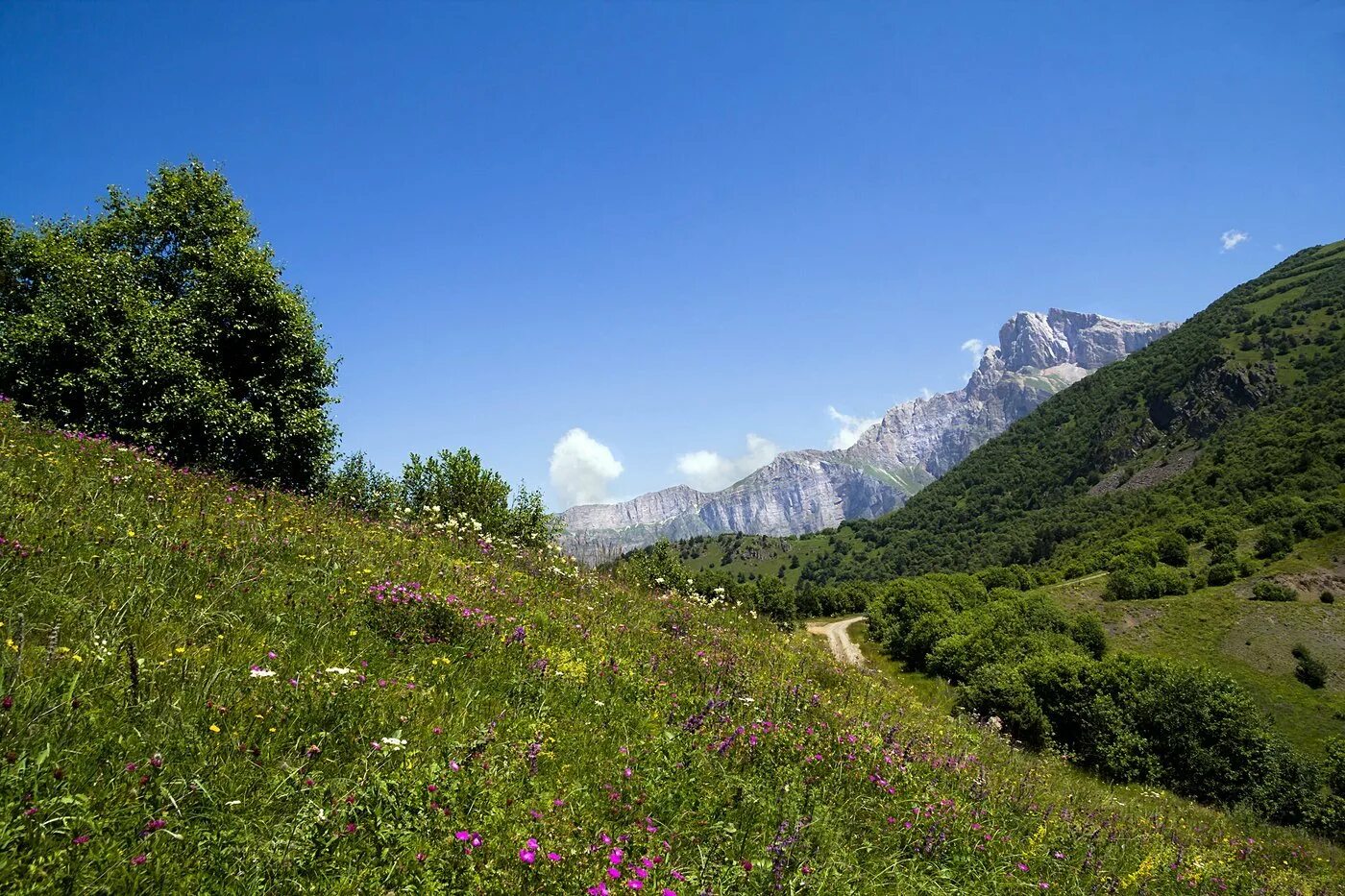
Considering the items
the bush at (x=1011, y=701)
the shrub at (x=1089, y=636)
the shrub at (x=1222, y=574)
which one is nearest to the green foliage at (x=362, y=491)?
the bush at (x=1011, y=701)

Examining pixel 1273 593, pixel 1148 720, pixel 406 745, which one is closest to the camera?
pixel 406 745

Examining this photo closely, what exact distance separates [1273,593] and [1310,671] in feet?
74.6

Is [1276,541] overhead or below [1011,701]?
below

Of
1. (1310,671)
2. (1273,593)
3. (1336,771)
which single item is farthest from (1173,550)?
(1336,771)

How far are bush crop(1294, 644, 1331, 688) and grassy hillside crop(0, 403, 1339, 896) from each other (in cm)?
9958

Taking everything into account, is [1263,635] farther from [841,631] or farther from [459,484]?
[459,484]

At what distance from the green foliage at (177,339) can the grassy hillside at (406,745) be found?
1219 centimetres

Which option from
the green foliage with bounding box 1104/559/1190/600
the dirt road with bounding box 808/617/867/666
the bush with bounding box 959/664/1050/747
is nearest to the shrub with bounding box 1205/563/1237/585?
the green foliage with bounding box 1104/559/1190/600

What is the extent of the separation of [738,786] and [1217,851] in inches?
430

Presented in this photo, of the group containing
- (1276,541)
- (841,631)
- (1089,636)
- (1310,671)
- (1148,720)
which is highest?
(841,631)

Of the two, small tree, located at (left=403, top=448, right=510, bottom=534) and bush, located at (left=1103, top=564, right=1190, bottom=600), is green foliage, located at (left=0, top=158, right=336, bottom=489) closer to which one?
small tree, located at (left=403, top=448, right=510, bottom=534)

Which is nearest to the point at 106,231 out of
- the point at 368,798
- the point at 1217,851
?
the point at 368,798

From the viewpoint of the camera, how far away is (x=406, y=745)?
4344 mm

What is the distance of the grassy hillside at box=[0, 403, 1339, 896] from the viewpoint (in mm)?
3115
